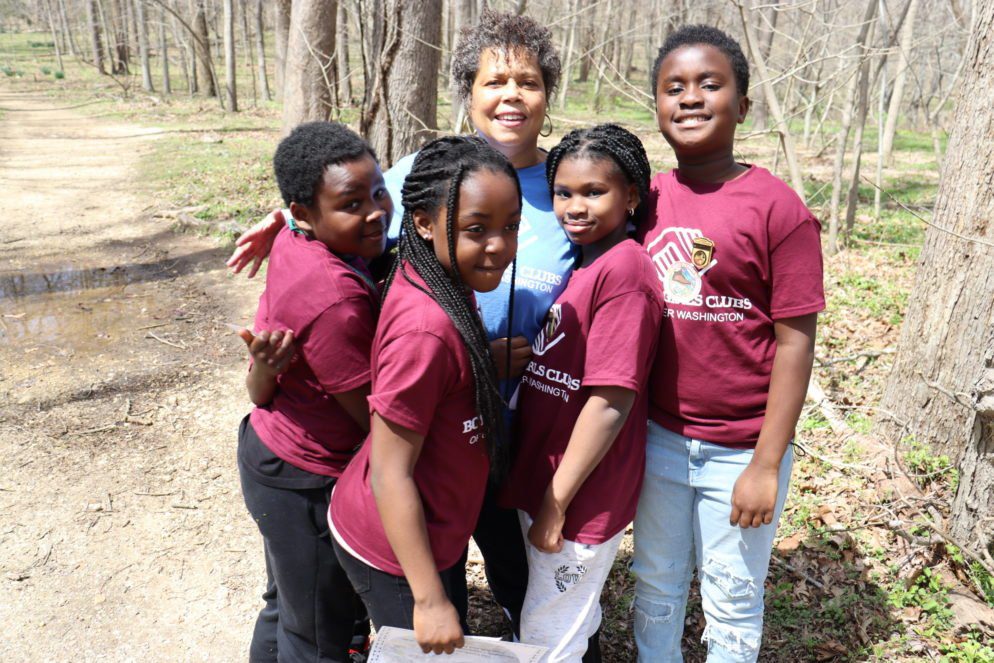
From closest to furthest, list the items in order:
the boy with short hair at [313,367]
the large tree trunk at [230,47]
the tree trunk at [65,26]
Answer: the boy with short hair at [313,367] → the large tree trunk at [230,47] → the tree trunk at [65,26]

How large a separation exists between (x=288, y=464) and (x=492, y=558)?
33.0 inches

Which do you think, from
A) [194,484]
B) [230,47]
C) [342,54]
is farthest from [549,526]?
[230,47]

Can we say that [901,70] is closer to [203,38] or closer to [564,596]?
[564,596]

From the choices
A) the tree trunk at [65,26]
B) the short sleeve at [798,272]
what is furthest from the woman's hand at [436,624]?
the tree trunk at [65,26]

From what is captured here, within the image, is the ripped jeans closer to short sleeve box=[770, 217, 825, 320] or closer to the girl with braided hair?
the girl with braided hair

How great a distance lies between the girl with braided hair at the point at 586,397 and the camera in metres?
1.75

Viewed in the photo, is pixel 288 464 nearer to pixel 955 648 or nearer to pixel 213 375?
pixel 955 648

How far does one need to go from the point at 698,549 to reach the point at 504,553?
2.10 ft

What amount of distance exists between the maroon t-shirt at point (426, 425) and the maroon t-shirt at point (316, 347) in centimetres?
12

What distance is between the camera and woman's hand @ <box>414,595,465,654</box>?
1619 millimetres

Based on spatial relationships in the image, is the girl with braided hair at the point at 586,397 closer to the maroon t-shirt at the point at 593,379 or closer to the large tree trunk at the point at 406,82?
the maroon t-shirt at the point at 593,379

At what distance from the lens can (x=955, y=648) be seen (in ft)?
8.74

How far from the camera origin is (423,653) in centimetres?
169

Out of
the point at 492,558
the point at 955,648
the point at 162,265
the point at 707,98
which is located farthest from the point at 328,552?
the point at 162,265
